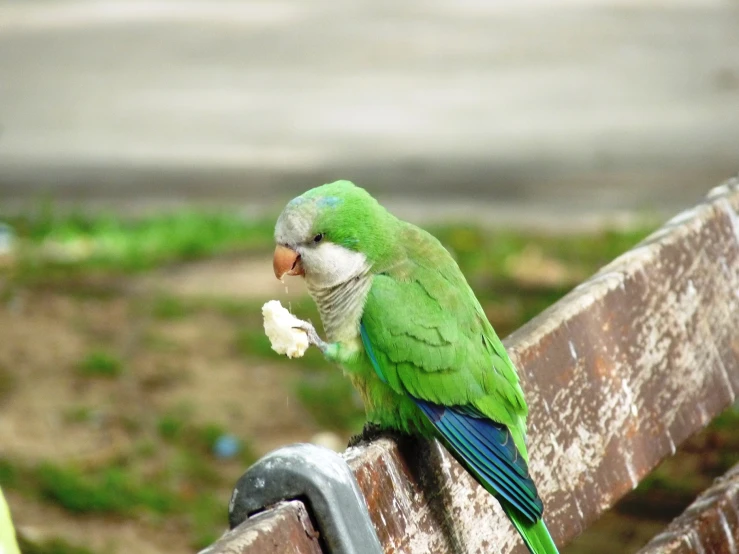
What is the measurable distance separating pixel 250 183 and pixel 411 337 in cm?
525

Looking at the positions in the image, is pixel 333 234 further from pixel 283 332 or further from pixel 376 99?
pixel 376 99

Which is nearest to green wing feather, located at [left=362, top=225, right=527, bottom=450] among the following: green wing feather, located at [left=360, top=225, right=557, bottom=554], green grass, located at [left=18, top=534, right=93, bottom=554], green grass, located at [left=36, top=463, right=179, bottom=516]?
green wing feather, located at [left=360, top=225, right=557, bottom=554]

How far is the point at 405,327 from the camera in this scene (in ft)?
7.08

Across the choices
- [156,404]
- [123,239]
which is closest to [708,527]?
[156,404]

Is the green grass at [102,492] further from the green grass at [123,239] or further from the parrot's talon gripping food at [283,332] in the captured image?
the parrot's talon gripping food at [283,332]

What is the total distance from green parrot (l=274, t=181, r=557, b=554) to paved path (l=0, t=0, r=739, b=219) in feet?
15.2

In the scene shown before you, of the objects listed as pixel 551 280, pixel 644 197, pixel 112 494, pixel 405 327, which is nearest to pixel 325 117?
pixel 644 197

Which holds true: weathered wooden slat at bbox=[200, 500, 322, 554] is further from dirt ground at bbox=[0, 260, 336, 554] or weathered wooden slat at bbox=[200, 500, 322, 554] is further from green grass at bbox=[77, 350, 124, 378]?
green grass at bbox=[77, 350, 124, 378]

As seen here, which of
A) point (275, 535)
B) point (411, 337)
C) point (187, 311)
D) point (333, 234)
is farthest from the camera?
point (187, 311)

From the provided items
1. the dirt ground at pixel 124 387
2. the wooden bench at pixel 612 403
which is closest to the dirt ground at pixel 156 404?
the dirt ground at pixel 124 387

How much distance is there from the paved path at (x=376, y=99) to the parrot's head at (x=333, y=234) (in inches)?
182

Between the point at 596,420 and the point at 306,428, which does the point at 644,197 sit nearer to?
the point at 306,428

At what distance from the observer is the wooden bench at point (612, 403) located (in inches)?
67.8

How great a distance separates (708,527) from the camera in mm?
2104
